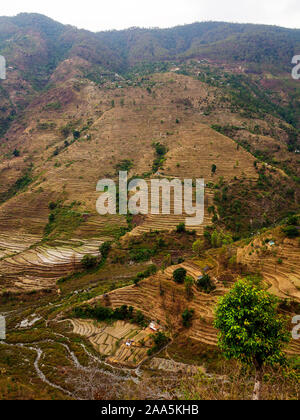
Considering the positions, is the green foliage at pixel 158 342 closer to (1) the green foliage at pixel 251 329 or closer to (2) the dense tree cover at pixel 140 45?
(1) the green foliage at pixel 251 329

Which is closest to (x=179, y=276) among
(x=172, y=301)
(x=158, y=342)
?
(x=172, y=301)

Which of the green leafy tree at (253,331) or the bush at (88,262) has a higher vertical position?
the green leafy tree at (253,331)

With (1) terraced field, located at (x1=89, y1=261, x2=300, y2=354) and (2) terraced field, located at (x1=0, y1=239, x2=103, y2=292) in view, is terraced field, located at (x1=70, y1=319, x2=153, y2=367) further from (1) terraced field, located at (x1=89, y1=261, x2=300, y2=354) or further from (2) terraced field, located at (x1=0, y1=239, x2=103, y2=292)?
(2) terraced field, located at (x1=0, y1=239, x2=103, y2=292)

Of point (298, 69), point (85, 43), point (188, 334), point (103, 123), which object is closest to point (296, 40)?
point (298, 69)

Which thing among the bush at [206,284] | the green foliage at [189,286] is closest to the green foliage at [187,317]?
the green foliage at [189,286]

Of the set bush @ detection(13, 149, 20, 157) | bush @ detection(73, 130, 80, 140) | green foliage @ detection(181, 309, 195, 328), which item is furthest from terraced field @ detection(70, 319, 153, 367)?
bush @ detection(13, 149, 20, 157)

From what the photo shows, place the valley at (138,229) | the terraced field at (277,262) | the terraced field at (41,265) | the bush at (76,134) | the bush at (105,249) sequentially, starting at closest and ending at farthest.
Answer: the valley at (138,229), the terraced field at (277,262), the terraced field at (41,265), the bush at (105,249), the bush at (76,134)
